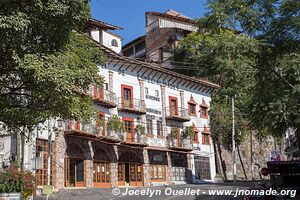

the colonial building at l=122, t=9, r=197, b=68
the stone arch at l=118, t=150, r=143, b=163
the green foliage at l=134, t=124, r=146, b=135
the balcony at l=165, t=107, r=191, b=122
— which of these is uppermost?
the colonial building at l=122, t=9, r=197, b=68

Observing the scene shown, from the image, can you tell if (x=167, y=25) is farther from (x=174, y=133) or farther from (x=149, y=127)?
(x=149, y=127)

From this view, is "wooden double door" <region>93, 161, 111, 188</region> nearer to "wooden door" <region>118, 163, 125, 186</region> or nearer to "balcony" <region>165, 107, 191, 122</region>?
"wooden door" <region>118, 163, 125, 186</region>

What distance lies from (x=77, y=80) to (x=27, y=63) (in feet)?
5.49

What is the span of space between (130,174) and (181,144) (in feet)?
22.8

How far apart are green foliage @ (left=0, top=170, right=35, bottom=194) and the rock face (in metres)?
31.6

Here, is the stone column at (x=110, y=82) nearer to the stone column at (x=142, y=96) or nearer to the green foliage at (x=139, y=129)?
the stone column at (x=142, y=96)

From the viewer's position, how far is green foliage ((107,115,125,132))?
33.1m

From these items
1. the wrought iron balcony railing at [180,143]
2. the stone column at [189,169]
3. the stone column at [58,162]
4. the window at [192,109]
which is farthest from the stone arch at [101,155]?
the window at [192,109]

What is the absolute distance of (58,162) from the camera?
29031mm

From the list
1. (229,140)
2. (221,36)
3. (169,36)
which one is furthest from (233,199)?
(169,36)

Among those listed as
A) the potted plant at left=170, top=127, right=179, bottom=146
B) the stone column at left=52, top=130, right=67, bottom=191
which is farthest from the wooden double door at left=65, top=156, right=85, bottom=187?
the potted plant at left=170, top=127, right=179, bottom=146

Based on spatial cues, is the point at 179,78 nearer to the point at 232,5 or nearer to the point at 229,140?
the point at 229,140

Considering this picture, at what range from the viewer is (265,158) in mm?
51906

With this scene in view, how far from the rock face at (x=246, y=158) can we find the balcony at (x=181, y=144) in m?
6.32
